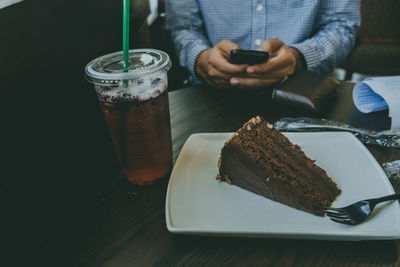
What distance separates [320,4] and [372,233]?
149 cm

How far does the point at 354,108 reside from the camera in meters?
1.05

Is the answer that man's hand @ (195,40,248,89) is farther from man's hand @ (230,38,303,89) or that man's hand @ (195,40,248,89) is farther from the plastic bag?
the plastic bag

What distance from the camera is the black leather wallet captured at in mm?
1031

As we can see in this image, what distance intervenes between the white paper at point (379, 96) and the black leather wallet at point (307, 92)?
4.0 inches

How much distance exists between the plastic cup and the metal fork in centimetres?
44

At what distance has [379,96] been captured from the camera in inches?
39.5

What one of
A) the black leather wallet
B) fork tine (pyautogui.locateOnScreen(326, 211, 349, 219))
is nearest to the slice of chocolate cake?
fork tine (pyautogui.locateOnScreen(326, 211, 349, 219))

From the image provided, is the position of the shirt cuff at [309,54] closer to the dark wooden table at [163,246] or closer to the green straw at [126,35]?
the dark wooden table at [163,246]

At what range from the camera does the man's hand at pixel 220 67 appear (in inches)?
49.0

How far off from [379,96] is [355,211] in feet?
1.93

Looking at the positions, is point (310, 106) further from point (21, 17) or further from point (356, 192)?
point (21, 17)

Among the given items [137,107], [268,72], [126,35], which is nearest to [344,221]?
[137,107]

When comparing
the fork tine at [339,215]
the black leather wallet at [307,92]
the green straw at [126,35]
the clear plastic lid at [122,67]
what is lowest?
the fork tine at [339,215]

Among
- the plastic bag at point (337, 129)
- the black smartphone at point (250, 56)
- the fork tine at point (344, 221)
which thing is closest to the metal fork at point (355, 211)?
the fork tine at point (344, 221)
